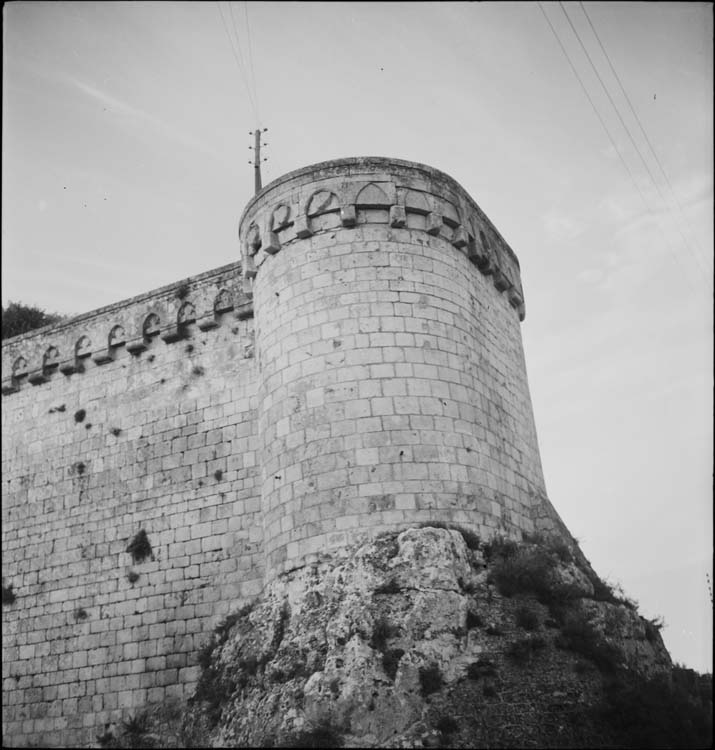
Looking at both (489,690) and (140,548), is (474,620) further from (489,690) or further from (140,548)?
(140,548)

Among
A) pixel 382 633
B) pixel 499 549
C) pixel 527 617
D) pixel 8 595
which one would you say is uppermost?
pixel 8 595

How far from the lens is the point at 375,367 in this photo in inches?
417

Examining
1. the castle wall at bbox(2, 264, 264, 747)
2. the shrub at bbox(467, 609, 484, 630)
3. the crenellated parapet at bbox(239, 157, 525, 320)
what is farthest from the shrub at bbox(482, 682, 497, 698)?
the crenellated parapet at bbox(239, 157, 525, 320)

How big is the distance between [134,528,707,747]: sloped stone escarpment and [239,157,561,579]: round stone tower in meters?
0.57

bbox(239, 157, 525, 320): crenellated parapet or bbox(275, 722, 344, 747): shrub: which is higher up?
bbox(239, 157, 525, 320): crenellated parapet

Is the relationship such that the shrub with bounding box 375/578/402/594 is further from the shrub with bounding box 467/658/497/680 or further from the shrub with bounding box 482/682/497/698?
the shrub with bounding box 482/682/497/698

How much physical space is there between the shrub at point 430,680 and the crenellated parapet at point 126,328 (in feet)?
23.4

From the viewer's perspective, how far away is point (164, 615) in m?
12.5

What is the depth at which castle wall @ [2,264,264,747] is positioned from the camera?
40.8 ft

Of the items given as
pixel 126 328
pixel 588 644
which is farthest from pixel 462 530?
pixel 126 328

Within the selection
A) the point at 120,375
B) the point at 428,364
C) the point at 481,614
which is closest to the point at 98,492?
the point at 120,375

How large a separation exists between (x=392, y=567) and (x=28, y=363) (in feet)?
31.5

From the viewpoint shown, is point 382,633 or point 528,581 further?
point 528,581

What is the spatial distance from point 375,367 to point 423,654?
11.9 feet
